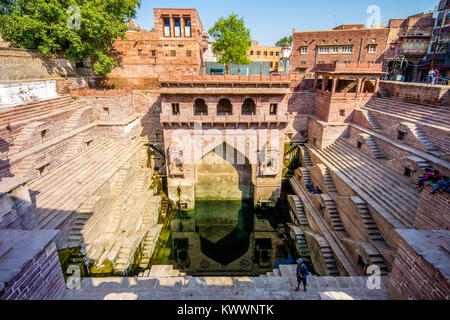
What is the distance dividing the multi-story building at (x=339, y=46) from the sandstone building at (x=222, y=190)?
11340mm

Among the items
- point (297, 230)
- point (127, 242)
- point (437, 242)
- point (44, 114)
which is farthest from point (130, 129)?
point (437, 242)

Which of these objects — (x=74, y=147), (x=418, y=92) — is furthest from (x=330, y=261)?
(x=74, y=147)

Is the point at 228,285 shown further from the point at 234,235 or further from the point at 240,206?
the point at 240,206

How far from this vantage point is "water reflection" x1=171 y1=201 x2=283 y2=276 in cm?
1486

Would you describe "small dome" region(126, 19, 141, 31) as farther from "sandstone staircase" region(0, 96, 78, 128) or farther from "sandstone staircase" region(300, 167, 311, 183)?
"sandstone staircase" region(300, 167, 311, 183)

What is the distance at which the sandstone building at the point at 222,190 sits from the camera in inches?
315

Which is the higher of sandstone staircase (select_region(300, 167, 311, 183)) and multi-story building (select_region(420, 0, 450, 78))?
multi-story building (select_region(420, 0, 450, 78))

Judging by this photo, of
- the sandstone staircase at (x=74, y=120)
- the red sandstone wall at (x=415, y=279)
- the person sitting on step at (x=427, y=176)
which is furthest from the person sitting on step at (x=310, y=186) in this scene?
the sandstone staircase at (x=74, y=120)

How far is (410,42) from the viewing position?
30562mm

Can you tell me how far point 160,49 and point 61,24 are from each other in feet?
32.3

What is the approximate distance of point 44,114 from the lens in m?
16.2

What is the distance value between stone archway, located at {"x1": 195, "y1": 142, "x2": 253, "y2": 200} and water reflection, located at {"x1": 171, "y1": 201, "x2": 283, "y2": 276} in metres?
0.80

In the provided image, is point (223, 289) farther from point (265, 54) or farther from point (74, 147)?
point (265, 54)

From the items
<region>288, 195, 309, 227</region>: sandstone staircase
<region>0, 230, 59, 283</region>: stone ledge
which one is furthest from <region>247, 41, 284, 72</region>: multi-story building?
<region>0, 230, 59, 283</region>: stone ledge
